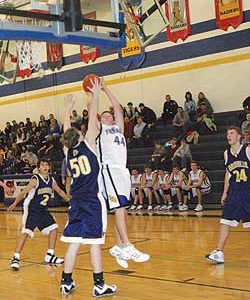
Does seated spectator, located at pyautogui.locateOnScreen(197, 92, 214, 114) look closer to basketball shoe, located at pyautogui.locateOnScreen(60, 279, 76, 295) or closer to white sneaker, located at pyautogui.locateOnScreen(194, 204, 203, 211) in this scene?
white sneaker, located at pyautogui.locateOnScreen(194, 204, 203, 211)

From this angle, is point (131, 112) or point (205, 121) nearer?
point (205, 121)

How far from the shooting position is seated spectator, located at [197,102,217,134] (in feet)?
47.3

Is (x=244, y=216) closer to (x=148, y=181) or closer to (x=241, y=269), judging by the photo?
(x=241, y=269)

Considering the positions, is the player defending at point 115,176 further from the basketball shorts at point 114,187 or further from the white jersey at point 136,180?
the white jersey at point 136,180

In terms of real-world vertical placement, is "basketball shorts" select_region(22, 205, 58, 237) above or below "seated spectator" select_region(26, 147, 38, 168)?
below

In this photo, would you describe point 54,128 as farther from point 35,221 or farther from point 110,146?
point 110,146

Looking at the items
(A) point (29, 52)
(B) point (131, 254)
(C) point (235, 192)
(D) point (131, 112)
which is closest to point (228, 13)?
(D) point (131, 112)

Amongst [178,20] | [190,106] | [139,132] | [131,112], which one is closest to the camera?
[190,106]

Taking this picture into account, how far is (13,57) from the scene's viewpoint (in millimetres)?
12359

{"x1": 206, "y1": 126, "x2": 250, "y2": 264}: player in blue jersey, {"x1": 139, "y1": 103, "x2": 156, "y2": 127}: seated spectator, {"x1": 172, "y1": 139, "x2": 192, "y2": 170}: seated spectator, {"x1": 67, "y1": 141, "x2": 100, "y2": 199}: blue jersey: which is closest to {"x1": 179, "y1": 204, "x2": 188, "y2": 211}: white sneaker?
{"x1": 172, "y1": 139, "x2": 192, "y2": 170}: seated spectator

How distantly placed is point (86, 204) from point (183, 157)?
27.7 ft

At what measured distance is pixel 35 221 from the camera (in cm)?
677

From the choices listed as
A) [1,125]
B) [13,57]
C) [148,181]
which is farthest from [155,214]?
[1,125]

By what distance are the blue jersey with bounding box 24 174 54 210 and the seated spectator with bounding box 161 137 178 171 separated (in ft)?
23.0
